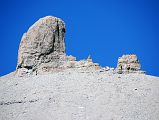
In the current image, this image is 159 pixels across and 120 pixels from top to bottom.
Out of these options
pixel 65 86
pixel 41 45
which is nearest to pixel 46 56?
pixel 41 45

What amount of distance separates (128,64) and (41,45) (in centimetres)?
957

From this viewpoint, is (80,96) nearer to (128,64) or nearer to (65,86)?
(65,86)

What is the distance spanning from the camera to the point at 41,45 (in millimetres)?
42312

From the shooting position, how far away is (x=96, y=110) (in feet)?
99.1

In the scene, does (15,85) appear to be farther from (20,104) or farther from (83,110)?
(83,110)

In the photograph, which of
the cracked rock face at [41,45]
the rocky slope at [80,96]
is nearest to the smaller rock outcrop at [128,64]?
the rocky slope at [80,96]

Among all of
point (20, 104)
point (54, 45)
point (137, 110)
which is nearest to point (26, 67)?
point (54, 45)

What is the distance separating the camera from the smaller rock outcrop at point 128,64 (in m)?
41.2

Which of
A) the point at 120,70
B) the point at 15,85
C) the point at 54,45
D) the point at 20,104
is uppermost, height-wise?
the point at 54,45

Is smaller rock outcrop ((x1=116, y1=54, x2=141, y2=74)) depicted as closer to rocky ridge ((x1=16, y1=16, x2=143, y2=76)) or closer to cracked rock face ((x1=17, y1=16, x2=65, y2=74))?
rocky ridge ((x1=16, y1=16, x2=143, y2=76))

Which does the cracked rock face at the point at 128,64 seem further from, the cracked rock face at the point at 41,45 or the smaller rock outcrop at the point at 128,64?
the cracked rock face at the point at 41,45

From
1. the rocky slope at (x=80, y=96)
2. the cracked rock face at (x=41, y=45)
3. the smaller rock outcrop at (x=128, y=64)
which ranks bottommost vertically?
the rocky slope at (x=80, y=96)

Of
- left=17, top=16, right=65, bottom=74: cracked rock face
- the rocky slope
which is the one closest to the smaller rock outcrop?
the rocky slope

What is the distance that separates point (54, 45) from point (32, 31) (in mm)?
2871
